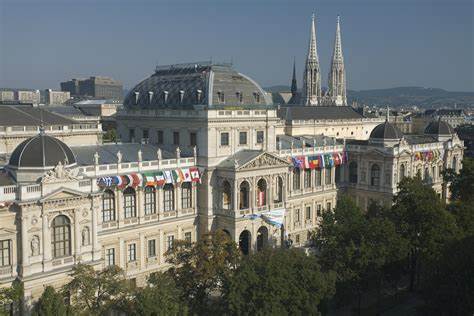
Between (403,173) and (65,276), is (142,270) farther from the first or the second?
(403,173)

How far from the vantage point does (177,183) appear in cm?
6650

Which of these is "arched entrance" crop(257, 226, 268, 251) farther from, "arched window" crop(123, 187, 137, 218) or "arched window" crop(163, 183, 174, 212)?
"arched window" crop(123, 187, 137, 218)

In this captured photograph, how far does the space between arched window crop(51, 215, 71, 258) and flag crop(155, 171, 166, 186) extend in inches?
590

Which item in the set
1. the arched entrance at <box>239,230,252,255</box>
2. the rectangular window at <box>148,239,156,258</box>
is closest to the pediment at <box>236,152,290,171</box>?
the arched entrance at <box>239,230,252,255</box>

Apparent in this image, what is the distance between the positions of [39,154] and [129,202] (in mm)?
15408

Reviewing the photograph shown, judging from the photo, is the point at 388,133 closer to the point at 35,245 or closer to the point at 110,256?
the point at 110,256

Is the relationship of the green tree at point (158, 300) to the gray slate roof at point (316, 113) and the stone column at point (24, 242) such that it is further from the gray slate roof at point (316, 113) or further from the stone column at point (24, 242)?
the gray slate roof at point (316, 113)

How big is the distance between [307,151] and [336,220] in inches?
952

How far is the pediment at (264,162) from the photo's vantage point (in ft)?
223

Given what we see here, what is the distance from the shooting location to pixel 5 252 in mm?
47562

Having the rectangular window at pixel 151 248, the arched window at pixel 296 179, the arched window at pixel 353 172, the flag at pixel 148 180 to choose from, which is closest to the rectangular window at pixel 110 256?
the rectangular window at pixel 151 248

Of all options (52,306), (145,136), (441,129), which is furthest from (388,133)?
(52,306)

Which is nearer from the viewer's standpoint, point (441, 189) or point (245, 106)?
point (245, 106)

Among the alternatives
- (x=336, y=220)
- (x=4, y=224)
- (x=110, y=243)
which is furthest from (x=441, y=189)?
(x=4, y=224)
